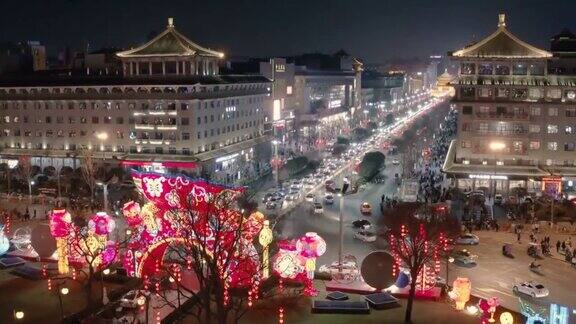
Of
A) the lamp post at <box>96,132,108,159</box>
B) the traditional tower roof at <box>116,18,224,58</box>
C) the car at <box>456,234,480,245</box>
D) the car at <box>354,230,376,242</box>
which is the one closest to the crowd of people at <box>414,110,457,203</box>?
the car at <box>456,234,480,245</box>

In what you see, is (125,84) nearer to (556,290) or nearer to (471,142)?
(471,142)

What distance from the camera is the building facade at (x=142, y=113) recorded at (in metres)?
45.6

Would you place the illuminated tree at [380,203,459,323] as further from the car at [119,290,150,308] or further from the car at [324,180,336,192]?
the car at [324,180,336,192]

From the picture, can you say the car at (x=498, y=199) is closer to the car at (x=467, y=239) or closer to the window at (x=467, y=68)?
the window at (x=467, y=68)

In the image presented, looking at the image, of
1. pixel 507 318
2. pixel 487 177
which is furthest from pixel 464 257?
pixel 487 177

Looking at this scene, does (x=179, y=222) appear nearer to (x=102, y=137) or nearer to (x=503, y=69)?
(x=102, y=137)

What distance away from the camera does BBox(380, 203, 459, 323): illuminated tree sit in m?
20.6

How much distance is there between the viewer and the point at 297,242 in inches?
916

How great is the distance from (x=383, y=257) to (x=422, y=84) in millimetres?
151518

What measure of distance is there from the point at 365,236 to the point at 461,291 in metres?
9.70

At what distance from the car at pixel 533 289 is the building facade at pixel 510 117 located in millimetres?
18726

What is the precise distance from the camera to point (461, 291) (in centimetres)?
2131

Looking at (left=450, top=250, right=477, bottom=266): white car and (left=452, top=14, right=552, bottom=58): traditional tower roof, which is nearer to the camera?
(left=450, top=250, right=477, bottom=266): white car

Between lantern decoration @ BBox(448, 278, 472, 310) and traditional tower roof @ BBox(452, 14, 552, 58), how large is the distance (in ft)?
83.6
